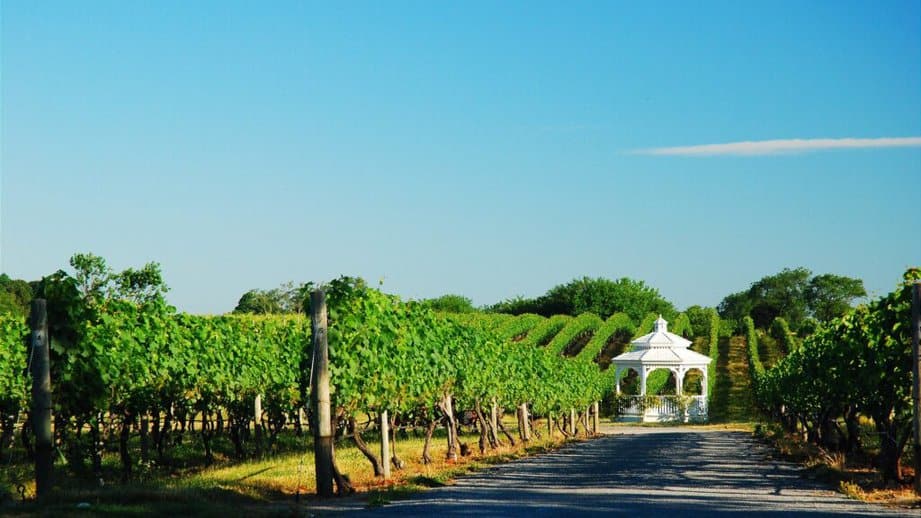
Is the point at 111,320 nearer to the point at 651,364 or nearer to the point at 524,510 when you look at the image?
the point at 524,510

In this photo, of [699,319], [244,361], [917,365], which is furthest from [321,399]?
[699,319]

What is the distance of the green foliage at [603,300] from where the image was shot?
12350 cm

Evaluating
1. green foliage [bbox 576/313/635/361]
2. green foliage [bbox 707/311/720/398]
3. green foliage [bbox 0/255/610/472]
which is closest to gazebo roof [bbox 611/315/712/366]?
green foliage [bbox 707/311/720/398]

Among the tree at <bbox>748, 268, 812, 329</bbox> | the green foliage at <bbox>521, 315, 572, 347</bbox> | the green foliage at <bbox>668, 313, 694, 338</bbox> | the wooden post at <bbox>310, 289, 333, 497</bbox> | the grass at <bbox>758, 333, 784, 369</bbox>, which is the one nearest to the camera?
the wooden post at <bbox>310, 289, 333, 497</bbox>

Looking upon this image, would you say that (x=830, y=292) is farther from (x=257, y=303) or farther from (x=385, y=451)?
(x=385, y=451)

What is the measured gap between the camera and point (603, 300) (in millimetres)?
124125

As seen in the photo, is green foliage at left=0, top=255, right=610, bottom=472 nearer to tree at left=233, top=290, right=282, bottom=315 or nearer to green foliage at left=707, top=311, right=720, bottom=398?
green foliage at left=707, top=311, right=720, bottom=398

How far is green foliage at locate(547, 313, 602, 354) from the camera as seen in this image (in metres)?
74.1

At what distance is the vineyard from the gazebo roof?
871 inches

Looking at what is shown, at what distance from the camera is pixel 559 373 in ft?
124

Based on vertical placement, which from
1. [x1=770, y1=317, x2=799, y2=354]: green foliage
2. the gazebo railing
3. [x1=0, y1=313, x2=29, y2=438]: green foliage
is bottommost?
the gazebo railing

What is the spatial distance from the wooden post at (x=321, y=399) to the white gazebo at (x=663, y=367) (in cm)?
4206

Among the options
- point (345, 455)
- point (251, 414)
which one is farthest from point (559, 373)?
point (345, 455)

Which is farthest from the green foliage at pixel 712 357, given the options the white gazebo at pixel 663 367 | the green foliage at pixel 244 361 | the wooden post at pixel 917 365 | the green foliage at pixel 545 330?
the wooden post at pixel 917 365
